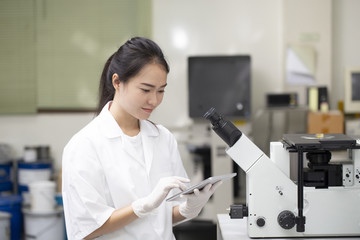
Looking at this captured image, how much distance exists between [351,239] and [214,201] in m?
2.44

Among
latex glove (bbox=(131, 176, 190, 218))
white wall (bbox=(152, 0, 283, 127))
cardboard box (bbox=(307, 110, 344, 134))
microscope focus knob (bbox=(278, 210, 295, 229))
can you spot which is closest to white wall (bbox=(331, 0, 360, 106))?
white wall (bbox=(152, 0, 283, 127))

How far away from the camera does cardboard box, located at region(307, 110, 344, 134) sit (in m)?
3.66

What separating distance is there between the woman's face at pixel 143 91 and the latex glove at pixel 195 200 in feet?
1.00

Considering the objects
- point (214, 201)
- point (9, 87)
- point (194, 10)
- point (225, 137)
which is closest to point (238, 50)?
point (194, 10)

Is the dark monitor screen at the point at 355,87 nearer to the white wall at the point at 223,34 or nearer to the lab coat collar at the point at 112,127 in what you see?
the white wall at the point at 223,34

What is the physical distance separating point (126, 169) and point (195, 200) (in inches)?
9.4

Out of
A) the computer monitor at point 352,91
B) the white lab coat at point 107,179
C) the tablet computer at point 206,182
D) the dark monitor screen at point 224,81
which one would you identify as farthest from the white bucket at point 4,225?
the computer monitor at point 352,91

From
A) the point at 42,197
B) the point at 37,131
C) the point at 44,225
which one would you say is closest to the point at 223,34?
the point at 37,131

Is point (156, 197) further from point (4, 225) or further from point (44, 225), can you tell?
point (44, 225)

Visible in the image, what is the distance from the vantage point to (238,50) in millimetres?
4332

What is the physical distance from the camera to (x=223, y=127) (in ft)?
4.81

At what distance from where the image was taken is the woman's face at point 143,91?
155 cm

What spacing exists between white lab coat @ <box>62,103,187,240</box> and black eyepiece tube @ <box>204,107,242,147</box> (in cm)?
28

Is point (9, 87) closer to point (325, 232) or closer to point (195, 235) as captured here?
point (195, 235)
